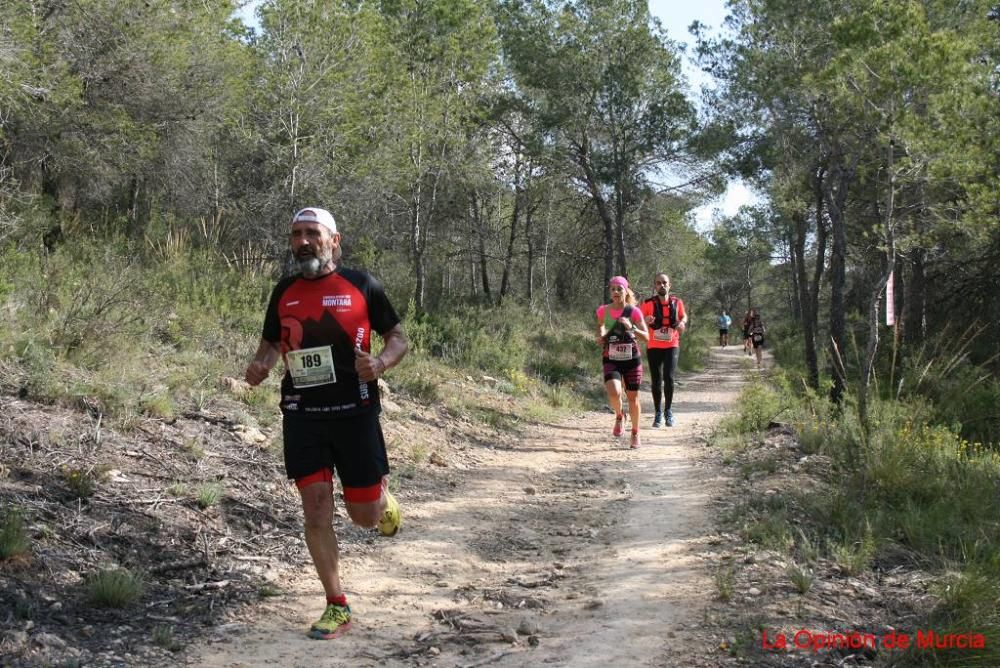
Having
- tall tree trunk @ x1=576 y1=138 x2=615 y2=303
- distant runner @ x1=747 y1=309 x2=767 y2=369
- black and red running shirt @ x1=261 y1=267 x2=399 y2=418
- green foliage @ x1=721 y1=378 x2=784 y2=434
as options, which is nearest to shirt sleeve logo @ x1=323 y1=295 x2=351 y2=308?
black and red running shirt @ x1=261 y1=267 x2=399 y2=418

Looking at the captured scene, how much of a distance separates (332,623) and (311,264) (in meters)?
1.74

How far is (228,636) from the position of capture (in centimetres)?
375

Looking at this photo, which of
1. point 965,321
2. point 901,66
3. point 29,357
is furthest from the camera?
point 965,321

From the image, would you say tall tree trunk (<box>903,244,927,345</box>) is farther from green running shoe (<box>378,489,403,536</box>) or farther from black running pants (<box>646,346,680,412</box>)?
green running shoe (<box>378,489,403,536</box>)

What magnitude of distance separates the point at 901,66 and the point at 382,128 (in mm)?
9115

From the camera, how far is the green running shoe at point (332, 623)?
3773 millimetres

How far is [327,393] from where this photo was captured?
3822 mm

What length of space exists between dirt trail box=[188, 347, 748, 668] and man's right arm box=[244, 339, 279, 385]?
1209mm

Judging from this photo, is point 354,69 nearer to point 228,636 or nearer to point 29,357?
point 29,357

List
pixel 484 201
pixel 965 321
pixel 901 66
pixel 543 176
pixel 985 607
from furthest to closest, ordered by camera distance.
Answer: pixel 484 201 → pixel 543 176 → pixel 965 321 → pixel 901 66 → pixel 985 607

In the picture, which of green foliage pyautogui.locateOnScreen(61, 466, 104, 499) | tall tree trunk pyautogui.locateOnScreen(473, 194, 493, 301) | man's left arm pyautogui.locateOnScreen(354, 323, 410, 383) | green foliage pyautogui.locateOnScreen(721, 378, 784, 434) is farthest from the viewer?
tall tree trunk pyautogui.locateOnScreen(473, 194, 493, 301)

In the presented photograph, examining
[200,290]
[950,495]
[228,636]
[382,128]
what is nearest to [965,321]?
[950,495]

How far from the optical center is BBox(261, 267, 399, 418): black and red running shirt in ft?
12.5

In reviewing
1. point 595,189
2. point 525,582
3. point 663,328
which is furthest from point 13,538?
point 595,189
